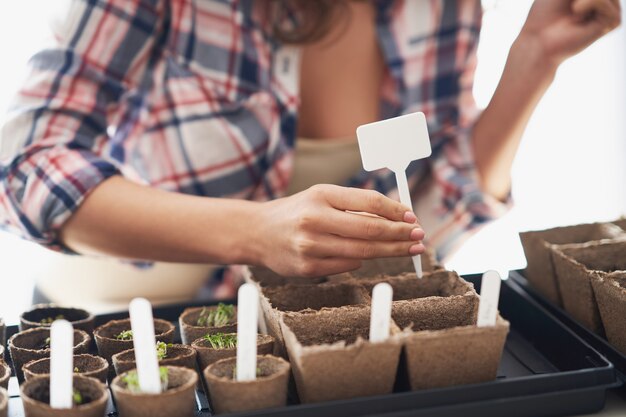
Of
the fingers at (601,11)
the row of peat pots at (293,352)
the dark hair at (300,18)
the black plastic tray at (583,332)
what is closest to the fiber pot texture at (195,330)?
the row of peat pots at (293,352)

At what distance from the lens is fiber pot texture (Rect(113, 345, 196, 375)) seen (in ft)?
3.81

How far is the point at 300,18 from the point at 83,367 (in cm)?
109

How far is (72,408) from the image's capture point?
1016mm

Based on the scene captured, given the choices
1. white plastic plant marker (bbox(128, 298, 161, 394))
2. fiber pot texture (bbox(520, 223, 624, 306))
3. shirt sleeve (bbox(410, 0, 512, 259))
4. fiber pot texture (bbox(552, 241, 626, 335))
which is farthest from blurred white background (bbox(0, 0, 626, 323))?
white plastic plant marker (bbox(128, 298, 161, 394))

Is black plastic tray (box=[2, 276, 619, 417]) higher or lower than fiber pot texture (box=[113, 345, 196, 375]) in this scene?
lower

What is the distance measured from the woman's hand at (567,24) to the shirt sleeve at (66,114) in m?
0.89

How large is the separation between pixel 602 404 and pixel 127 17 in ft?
4.18

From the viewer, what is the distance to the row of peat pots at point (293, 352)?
107 centimetres

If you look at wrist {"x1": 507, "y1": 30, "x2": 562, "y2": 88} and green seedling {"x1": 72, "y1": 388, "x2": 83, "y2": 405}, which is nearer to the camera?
green seedling {"x1": 72, "y1": 388, "x2": 83, "y2": 405}

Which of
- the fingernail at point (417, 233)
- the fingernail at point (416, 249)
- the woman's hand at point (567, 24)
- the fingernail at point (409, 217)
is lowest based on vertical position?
the fingernail at point (416, 249)

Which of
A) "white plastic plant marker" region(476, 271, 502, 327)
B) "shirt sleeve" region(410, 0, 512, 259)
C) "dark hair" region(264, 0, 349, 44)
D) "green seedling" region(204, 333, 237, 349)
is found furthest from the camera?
"shirt sleeve" region(410, 0, 512, 259)

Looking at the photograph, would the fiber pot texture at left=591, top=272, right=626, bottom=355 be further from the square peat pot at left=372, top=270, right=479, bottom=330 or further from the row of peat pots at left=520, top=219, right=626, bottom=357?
the square peat pot at left=372, top=270, right=479, bottom=330

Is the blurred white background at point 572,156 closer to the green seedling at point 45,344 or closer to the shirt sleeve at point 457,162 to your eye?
the shirt sleeve at point 457,162

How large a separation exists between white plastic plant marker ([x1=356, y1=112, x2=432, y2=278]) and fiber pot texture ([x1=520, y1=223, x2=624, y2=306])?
0.40 metres
